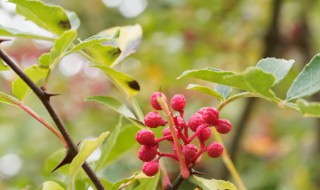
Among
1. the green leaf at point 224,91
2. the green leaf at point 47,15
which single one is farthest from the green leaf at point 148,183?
the green leaf at point 47,15

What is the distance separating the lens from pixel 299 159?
8.27 feet

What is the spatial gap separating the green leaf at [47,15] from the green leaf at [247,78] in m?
0.26

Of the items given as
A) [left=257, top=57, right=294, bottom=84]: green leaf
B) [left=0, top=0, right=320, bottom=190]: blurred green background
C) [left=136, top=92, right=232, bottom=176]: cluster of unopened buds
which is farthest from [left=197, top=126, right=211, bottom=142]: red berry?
[left=0, top=0, right=320, bottom=190]: blurred green background

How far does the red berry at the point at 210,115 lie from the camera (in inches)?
26.8

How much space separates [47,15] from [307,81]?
0.39 m

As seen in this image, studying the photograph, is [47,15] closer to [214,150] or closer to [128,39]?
[128,39]

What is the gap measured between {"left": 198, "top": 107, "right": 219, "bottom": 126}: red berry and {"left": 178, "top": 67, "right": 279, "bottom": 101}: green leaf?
0.21 feet

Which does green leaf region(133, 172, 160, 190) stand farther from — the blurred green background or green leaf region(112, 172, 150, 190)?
the blurred green background

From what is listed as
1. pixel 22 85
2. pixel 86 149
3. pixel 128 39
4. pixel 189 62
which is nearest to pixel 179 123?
pixel 86 149

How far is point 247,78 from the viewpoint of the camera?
1.92 feet

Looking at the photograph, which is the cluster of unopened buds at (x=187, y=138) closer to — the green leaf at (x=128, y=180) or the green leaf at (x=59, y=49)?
the green leaf at (x=128, y=180)

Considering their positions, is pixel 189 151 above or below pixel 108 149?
above

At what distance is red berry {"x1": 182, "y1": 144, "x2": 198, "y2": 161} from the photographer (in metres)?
0.67

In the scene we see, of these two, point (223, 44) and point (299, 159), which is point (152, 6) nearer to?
point (223, 44)
